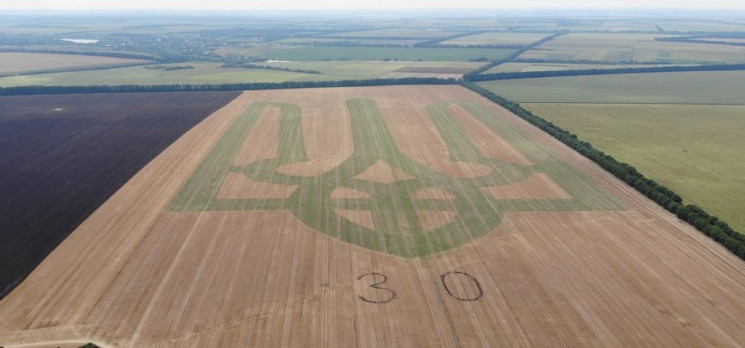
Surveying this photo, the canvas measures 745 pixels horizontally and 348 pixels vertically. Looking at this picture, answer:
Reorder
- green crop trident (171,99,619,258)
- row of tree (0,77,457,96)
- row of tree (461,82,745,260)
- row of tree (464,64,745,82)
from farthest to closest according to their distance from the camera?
row of tree (464,64,745,82)
row of tree (0,77,457,96)
green crop trident (171,99,619,258)
row of tree (461,82,745,260)

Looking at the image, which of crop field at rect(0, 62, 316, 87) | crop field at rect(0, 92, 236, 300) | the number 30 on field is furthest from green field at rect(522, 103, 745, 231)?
crop field at rect(0, 62, 316, 87)

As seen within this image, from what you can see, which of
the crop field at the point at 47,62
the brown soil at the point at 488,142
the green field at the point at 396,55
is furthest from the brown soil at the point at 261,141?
the green field at the point at 396,55

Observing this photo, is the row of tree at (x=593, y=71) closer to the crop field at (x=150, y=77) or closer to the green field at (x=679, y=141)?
the green field at (x=679, y=141)

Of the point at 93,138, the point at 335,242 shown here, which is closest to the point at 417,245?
the point at 335,242

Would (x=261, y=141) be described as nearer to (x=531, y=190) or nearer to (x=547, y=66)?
(x=531, y=190)

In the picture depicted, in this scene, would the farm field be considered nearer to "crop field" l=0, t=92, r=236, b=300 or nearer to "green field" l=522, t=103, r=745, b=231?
"crop field" l=0, t=92, r=236, b=300

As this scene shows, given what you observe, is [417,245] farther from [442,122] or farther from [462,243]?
[442,122]
